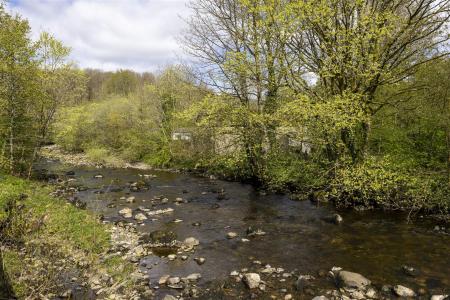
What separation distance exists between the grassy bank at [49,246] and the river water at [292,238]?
1.17m

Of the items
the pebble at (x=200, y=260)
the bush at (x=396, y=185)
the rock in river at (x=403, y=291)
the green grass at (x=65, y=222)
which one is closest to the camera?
the rock in river at (x=403, y=291)

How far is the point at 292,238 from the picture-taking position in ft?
40.3

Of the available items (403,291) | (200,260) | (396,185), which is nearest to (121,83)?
(396,185)

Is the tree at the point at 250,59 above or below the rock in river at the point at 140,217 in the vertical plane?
above

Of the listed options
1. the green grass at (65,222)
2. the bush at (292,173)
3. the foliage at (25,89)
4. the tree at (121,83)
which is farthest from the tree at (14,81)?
the tree at (121,83)

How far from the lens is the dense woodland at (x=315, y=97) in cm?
1355

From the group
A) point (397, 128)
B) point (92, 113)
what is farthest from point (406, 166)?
point (92, 113)

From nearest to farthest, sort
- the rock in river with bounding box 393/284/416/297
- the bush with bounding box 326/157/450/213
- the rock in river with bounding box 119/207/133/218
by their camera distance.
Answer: the rock in river with bounding box 393/284/416/297 → the bush with bounding box 326/157/450/213 → the rock in river with bounding box 119/207/133/218

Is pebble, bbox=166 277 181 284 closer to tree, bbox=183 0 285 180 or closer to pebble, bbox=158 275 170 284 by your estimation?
pebble, bbox=158 275 170 284

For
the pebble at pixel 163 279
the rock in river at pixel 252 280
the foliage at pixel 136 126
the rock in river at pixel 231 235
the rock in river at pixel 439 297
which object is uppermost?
the foliage at pixel 136 126

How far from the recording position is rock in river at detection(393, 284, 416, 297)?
26.7 ft

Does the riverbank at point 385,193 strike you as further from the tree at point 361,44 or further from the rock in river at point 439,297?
the rock in river at point 439,297

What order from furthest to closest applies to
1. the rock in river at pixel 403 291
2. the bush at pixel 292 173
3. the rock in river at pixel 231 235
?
the bush at pixel 292 173, the rock in river at pixel 231 235, the rock in river at pixel 403 291

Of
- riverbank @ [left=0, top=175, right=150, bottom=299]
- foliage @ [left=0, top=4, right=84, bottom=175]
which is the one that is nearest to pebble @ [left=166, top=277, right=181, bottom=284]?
riverbank @ [left=0, top=175, right=150, bottom=299]
